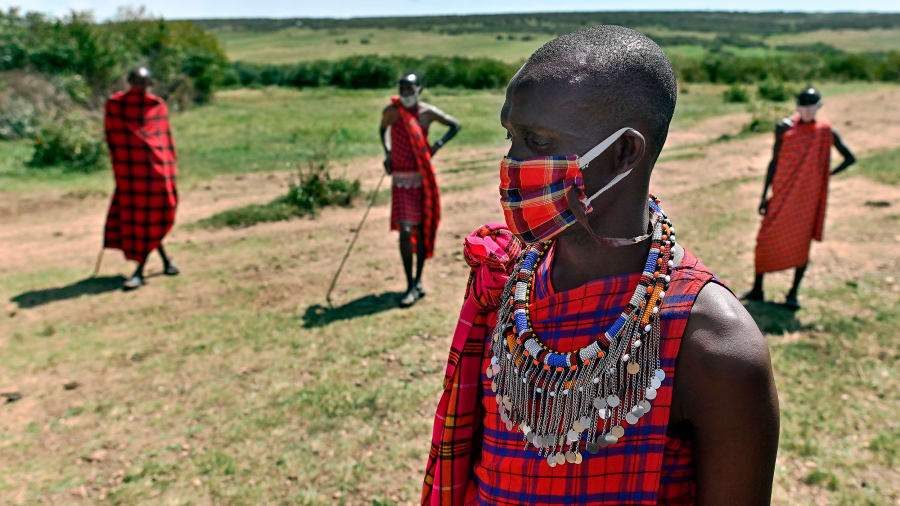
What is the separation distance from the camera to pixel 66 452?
4.03 metres

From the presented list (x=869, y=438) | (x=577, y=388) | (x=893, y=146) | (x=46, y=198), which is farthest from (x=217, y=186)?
(x=893, y=146)

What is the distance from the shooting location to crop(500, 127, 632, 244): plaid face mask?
1353 millimetres

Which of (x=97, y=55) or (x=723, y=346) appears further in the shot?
(x=97, y=55)

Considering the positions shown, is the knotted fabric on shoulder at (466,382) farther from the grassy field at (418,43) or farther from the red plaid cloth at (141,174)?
the grassy field at (418,43)

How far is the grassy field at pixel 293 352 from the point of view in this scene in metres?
3.76

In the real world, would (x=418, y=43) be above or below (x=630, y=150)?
above

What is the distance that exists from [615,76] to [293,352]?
4.25m

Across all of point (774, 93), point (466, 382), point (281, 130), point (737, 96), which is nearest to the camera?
point (466, 382)

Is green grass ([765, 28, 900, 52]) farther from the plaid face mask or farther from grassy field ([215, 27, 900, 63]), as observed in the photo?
the plaid face mask

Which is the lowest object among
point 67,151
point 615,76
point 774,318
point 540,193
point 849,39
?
point 774,318

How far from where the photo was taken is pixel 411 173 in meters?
5.81

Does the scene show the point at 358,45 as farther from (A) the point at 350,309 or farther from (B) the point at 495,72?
(A) the point at 350,309

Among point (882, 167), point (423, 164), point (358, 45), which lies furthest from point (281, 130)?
point (358, 45)

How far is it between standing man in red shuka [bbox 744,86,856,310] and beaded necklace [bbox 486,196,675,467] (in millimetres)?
4652
